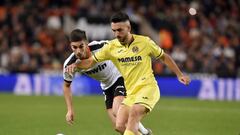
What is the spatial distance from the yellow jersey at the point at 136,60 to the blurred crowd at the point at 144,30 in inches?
542

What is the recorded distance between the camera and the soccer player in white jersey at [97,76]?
9.91 metres

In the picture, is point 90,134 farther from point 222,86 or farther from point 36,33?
point 36,33

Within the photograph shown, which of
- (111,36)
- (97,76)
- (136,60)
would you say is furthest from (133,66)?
(111,36)

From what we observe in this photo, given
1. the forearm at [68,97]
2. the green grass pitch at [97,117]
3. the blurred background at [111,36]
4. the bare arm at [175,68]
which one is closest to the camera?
the bare arm at [175,68]

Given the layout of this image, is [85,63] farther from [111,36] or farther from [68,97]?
[111,36]

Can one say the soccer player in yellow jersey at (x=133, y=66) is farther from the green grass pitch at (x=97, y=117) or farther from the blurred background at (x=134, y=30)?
the blurred background at (x=134, y=30)

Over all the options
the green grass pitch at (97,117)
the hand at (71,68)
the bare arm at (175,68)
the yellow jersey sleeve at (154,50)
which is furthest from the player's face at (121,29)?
the green grass pitch at (97,117)

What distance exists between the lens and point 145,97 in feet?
30.5

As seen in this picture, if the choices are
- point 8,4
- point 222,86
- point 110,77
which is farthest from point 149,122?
point 8,4

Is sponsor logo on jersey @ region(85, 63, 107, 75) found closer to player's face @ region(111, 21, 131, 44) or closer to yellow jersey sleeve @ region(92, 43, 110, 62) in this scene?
yellow jersey sleeve @ region(92, 43, 110, 62)

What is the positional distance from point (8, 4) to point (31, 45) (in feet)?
8.83

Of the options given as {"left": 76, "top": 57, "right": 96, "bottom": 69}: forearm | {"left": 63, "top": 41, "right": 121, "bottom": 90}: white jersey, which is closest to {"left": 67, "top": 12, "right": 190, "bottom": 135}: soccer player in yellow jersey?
{"left": 76, "top": 57, "right": 96, "bottom": 69}: forearm

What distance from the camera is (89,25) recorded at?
85.5 ft

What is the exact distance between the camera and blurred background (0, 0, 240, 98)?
23922mm
